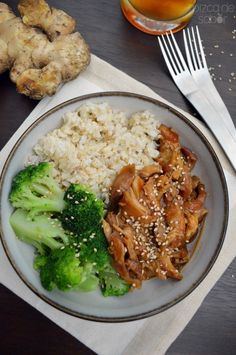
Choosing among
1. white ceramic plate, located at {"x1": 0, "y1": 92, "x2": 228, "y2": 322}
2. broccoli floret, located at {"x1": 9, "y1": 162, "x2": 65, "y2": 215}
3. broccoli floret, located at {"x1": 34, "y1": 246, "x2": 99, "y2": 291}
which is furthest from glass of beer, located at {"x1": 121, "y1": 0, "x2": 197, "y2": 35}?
broccoli floret, located at {"x1": 34, "y1": 246, "x2": 99, "y2": 291}

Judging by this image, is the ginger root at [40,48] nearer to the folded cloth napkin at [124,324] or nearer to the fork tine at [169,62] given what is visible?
the folded cloth napkin at [124,324]

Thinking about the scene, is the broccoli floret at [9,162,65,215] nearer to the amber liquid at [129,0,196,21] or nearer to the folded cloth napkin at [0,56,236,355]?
the folded cloth napkin at [0,56,236,355]

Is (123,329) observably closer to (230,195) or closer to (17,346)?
(17,346)

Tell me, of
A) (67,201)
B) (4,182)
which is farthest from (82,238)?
(4,182)

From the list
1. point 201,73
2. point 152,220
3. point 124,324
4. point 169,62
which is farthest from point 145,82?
point 124,324

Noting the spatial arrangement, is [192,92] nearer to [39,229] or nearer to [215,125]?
[215,125]

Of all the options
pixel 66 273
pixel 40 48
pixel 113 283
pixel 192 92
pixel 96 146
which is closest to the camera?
pixel 66 273

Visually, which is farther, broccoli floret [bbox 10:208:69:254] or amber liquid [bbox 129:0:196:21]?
amber liquid [bbox 129:0:196:21]
